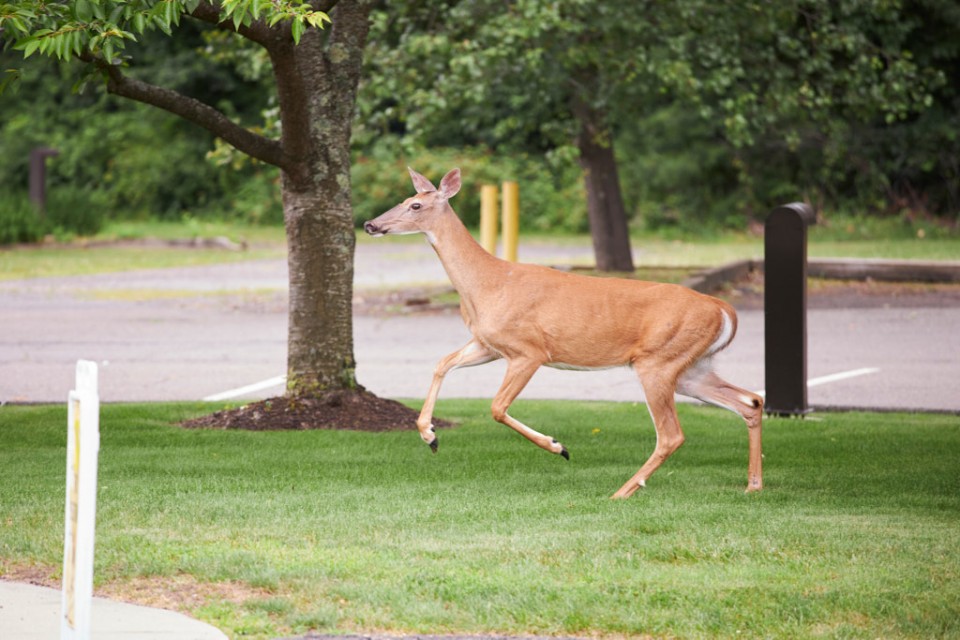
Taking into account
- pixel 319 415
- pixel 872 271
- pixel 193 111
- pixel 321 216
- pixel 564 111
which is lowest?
pixel 319 415

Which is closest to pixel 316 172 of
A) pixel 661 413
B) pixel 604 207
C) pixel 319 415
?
pixel 319 415

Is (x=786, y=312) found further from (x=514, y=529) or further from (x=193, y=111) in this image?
(x=514, y=529)

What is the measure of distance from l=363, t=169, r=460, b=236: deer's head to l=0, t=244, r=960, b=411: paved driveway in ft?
13.2

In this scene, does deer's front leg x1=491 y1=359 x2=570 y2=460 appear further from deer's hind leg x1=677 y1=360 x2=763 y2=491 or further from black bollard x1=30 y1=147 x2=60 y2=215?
black bollard x1=30 y1=147 x2=60 y2=215

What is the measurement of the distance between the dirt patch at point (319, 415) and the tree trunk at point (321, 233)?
111 millimetres

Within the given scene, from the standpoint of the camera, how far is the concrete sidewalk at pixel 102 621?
5.35 meters

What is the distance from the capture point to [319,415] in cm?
1057

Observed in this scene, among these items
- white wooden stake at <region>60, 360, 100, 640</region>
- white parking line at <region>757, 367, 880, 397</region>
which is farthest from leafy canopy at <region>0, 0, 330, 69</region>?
white parking line at <region>757, 367, 880, 397</region>

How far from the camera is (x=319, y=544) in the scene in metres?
6.86

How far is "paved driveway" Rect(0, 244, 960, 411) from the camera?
13016 mm

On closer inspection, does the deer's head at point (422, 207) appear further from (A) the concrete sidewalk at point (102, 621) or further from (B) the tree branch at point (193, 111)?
(A) the concrete sidewalk at point (102, 621)

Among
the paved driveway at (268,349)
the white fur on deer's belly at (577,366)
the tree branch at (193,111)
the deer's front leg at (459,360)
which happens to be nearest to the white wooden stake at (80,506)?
the deer's front leg at (459,360)

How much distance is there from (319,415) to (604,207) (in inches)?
492

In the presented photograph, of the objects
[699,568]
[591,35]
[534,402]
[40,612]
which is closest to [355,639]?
[40,612]
